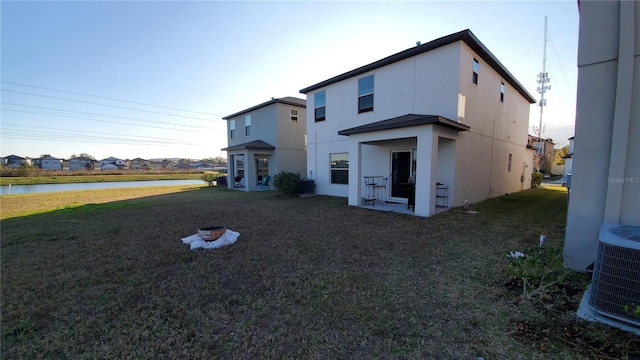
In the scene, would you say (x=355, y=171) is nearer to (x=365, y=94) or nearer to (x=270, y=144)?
(x=365, y=94)

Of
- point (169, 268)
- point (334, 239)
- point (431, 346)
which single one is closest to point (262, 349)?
point (431, 346)

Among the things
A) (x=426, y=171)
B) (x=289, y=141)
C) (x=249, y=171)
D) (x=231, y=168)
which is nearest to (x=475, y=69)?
(x=426, y=171)

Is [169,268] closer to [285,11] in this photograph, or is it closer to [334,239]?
[334,239]

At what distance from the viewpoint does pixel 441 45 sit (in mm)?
7996

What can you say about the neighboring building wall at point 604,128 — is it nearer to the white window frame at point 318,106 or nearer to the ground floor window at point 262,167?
the white window frame at point 318,106

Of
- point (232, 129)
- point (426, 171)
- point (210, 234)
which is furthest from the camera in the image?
point (232, 129)

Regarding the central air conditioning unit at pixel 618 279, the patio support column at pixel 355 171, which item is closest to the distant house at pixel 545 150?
the patio support column at pixel 355 171

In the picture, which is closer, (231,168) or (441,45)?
(441,45)

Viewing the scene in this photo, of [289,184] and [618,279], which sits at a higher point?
[289,184]

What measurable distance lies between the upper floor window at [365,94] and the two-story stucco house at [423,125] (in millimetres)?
42

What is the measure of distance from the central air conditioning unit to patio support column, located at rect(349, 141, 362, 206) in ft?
22.9

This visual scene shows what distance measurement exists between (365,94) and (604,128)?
26.5 feet

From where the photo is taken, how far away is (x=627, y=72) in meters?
3.03

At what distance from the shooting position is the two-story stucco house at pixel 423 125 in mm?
7734
